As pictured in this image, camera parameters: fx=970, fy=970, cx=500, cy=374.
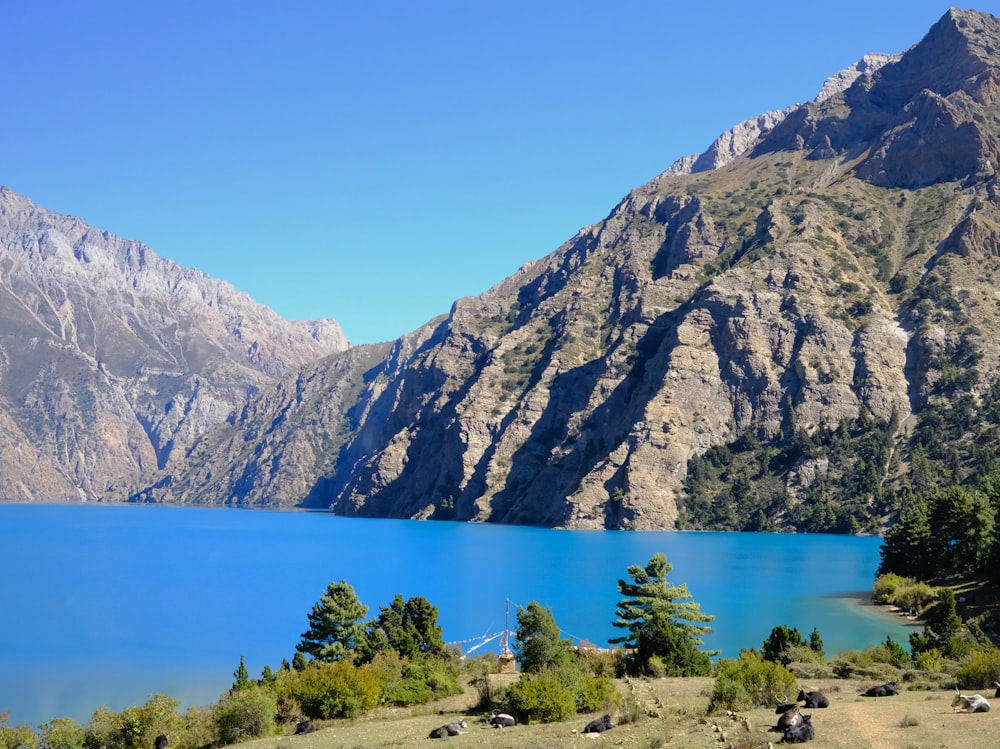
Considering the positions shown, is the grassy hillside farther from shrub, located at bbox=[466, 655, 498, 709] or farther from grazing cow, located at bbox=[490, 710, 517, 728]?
shrub, located at bbox=[466, 655, 498, 709]

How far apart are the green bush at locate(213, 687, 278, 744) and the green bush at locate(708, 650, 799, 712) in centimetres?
1267

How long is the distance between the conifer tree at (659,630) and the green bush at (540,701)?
9595mm

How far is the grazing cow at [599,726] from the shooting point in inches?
946

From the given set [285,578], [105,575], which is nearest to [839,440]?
[285,578]

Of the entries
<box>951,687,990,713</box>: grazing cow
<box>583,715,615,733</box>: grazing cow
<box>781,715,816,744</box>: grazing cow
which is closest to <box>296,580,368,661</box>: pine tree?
<box>583,715,615,733</box>: grazing cow

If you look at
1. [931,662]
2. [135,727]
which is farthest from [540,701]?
[931,662]

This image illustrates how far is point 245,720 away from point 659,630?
16.4m

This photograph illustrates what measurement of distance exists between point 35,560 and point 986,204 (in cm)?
18224

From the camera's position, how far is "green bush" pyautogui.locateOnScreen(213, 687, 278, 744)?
28.1 metres

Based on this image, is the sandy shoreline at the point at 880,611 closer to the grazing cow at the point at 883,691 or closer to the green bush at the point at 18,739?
the grazing cow at the point at 883,691

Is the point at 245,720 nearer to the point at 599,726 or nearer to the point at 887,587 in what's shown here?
the point at 599,726

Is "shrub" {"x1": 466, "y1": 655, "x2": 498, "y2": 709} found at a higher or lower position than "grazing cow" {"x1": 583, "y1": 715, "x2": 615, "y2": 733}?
lower

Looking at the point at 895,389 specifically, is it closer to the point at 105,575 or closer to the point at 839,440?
the point at 839,440

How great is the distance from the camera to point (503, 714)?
87.4ft
